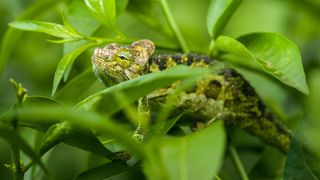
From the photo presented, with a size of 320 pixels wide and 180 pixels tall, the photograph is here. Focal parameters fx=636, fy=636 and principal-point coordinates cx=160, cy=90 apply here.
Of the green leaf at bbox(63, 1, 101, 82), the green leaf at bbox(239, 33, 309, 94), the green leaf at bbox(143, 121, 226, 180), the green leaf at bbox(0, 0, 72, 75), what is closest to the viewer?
the green leaf at bbox(143, 121, 226, 180)

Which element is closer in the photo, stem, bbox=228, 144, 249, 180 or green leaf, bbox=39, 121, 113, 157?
green leaf, bbox=39, 121, 113, 157

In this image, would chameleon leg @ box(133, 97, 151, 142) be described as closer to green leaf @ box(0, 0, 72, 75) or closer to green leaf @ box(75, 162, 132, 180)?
green leaf @ box(75, 162, 132, 180)

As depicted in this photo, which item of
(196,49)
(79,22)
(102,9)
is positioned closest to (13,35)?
(79,22)

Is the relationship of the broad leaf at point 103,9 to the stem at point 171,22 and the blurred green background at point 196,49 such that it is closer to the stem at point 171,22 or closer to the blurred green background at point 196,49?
the stem at point 171,22

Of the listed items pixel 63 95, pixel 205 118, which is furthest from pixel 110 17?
pixel 205 118

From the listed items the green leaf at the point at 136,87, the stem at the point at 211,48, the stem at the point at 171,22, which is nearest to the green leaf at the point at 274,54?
the stem at the point at 211,48

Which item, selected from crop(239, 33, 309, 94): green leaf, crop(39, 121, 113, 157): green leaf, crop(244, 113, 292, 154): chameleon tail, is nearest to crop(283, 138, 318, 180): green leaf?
crop(239, 33, 309, 94): green leaf

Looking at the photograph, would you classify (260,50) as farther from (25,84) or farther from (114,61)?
(25,84)

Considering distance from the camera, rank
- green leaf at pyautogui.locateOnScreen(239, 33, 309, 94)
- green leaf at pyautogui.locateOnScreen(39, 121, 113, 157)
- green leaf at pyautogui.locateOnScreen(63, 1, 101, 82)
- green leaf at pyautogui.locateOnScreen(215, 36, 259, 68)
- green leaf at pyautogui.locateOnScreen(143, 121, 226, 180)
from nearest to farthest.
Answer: green leaf at pyautogui.locateOnScreen(143, 121, 226, 180), green leaf at pyautogui.locateOnScreen(39, 121, 113, 157), green leaf at pyautogui.locateOnScreen(239, 33, 309, 94), green leaf at pyautogui.locateOnScreen(215, 36, 259, 68), green leaf at pyautogui.locateOnScreen(63, 1, 101, 82)
